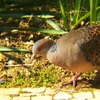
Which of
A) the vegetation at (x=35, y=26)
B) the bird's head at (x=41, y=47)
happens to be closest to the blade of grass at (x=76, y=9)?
the vegetation at (x=35, y=26)

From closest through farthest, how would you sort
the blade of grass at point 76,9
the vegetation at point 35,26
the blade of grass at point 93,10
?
the vegetation at point 35,26 → the blade of grass at point 93,10 → the blade of grass at point 76,9

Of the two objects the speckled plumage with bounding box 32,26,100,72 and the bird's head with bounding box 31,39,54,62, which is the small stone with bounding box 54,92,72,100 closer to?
the speckled plumage with bounding box 32,26,100,72

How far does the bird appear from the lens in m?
4.14

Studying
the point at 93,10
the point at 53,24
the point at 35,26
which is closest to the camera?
the point at 93,10

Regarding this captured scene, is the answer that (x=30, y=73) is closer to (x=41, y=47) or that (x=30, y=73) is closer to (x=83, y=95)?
(x=41, y=47)

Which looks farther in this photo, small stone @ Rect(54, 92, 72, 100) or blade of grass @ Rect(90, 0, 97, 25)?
blade of grass @ Rect(90, 0, 97, 25)

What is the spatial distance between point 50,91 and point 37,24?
74.5 inches

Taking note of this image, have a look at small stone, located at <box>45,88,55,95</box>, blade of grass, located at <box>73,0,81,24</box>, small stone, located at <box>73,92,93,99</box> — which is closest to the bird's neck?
small stone, located at <box>45,88,55,95</box>

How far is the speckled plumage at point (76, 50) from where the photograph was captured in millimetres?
4137

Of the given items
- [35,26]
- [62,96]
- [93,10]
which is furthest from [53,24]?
[62,96]

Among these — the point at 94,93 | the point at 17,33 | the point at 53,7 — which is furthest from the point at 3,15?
the point at 94,93

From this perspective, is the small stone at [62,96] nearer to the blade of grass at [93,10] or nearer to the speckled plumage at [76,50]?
the speckled plumage at [76,50]

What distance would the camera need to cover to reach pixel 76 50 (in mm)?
4121

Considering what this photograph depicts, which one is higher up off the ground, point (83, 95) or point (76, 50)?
point (76, 50)
